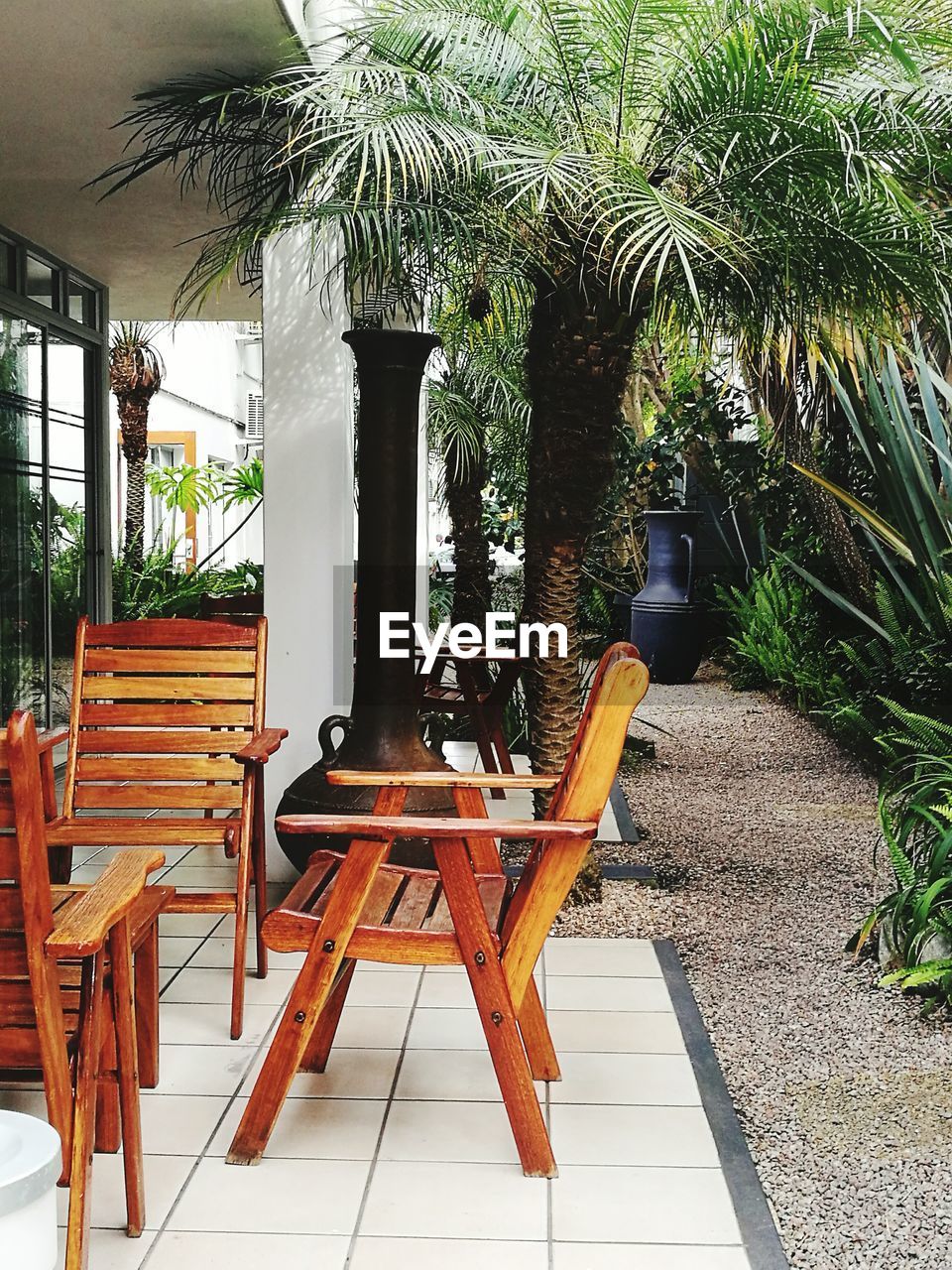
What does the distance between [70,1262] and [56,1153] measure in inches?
20.5

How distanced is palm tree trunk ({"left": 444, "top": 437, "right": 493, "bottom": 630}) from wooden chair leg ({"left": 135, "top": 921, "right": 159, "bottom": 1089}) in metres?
5.31

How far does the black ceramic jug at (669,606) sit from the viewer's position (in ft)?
34.7

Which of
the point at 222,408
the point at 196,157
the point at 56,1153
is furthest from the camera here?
the point at 222,408

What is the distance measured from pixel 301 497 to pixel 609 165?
1.59 m

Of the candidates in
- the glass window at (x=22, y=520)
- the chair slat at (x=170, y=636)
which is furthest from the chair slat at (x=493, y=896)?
the glass window at (x=22, y=520)

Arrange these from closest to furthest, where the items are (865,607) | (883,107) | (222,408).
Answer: (883,107) → (865,607) → (222,408)

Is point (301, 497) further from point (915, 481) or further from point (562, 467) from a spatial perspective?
point (915, 481)

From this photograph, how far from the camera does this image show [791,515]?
1001 centimetres

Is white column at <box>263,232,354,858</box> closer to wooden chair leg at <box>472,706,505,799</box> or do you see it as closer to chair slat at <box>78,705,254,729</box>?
chair slat at <box>78,705,254,729</box>

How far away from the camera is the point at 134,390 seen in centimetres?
1170

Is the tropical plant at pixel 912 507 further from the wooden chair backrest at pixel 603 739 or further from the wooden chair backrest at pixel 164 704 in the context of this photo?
the wooden chair backrest at pixel 164 704

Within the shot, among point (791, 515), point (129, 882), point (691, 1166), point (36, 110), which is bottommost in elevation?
point (691, 1166)

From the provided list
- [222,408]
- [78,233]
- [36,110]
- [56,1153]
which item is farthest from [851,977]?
[222,408]

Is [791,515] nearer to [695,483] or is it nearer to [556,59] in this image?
[695,483]
